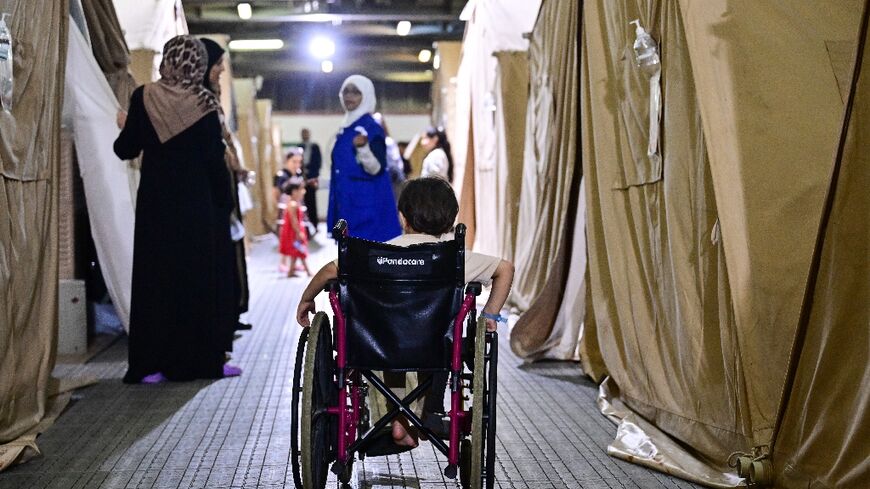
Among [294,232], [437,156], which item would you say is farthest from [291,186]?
[437,156]

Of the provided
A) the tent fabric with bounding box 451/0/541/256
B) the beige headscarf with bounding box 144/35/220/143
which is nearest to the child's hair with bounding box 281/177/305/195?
the tent fabric with bounding box 451/0/541/256

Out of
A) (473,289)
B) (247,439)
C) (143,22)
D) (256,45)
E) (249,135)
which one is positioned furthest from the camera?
(256,45)

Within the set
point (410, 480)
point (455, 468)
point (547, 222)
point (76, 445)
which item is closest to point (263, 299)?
point (547, 222)

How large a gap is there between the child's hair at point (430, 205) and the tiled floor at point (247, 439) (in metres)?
0.70

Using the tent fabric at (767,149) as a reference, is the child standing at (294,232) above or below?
below

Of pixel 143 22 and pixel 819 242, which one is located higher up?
pixel 143 22

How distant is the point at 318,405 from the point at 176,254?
1.89m

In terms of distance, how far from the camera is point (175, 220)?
3.93 meters

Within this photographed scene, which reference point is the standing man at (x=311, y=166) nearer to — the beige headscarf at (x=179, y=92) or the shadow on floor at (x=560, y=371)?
the shadow on floor at (x=560, y=371)

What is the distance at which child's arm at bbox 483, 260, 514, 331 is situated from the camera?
237 cm

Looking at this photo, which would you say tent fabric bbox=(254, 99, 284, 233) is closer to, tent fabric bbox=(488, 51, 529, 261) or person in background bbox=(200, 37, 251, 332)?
tent fabric bbox=(488, 51, 529, 261)

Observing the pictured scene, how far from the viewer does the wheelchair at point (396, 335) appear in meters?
2.19

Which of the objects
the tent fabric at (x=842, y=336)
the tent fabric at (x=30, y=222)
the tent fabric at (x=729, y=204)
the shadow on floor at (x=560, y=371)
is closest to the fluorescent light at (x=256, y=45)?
the shadow on floor at (x=560, y=371)

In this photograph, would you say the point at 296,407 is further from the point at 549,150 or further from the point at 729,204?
the point at 549,150
